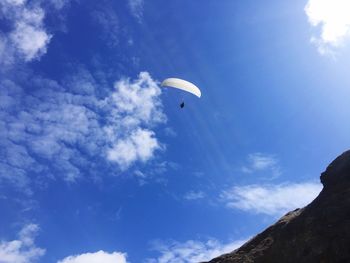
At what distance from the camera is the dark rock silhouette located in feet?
108

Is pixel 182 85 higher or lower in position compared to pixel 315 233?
higher

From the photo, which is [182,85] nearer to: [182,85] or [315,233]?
[182,85]

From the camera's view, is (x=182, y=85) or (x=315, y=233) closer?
(x=315, y=233)

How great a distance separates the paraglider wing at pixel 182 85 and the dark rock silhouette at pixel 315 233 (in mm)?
19901

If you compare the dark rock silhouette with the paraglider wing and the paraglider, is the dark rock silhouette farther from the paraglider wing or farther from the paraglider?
the paraglider wing

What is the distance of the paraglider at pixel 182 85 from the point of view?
53419mm

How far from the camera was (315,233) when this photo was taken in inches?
1388

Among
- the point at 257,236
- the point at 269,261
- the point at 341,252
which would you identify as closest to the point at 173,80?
the point at 257,236

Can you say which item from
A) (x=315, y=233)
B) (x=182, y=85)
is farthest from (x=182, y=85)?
(x=315, y=233)

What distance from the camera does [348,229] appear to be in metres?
32.7

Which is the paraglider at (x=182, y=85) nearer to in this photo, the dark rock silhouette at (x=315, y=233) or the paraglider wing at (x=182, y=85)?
the paraglider wing at (x=182, y=85)

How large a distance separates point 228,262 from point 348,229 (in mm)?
12524

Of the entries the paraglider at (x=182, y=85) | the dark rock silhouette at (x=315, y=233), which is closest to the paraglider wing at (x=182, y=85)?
the paraglider at (x=182, y=85)

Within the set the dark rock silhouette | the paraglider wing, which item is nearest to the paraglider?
the paraglider wing
